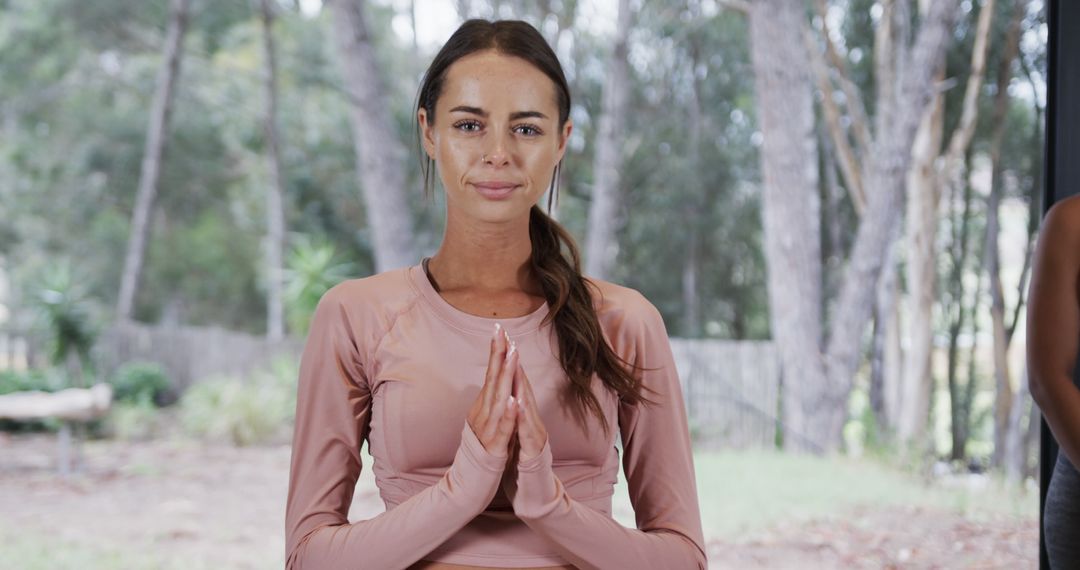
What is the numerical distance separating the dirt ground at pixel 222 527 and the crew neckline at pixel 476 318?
106 inches

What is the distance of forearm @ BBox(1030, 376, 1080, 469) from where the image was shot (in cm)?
126

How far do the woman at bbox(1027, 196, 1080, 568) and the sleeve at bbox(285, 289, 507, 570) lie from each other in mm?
844

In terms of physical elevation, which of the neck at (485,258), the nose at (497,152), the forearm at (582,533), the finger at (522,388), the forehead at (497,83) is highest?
the forehead at (497,83)

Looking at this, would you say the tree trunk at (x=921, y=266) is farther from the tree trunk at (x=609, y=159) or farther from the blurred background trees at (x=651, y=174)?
the tree trunk at (x=609, y=159)

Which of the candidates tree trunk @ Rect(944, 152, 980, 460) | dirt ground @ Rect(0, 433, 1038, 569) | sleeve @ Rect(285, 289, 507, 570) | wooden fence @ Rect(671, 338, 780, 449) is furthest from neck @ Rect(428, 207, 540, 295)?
tree trunk @ Rect(944, 152, 980, 460)

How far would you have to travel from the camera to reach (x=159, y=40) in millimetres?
5824

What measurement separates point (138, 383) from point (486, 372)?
4.09 metres

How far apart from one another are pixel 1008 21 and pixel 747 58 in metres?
1.76

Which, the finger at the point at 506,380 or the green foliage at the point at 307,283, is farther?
the green foliage at the point at 307,283

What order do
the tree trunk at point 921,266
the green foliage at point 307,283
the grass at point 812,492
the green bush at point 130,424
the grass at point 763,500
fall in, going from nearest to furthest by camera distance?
the grass at point 763,500 < the grass at point 812,492 < the green bush at point 130,424 < the green foliage at point 307,283 < the tree trunk at point 921,266

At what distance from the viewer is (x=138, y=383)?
14.9ft

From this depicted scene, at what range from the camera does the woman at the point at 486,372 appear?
90cm

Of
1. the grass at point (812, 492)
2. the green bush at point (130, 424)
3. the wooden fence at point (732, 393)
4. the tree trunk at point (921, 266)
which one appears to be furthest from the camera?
the tree trunk at point (921, 266)

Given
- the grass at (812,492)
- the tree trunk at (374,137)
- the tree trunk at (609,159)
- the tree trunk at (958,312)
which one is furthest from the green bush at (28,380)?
the tree trunk at (958,312)
